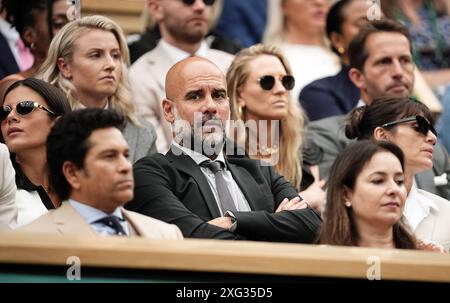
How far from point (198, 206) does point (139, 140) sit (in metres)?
1.27

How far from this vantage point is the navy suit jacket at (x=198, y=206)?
700cm

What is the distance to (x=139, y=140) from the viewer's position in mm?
8445

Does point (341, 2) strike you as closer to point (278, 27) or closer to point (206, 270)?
point (278, 27)

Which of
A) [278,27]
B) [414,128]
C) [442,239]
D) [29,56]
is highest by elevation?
[278,27]

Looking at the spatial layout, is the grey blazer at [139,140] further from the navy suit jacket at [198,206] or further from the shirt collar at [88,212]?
the shirt collar at [88,212]

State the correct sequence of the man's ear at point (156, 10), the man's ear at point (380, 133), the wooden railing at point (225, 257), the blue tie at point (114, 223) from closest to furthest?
A: the wooden railing at point (225, 257) → the blue tie at point (114, 223) → the man's ear at point (380, 133) → the man's ear at point (156, 10)

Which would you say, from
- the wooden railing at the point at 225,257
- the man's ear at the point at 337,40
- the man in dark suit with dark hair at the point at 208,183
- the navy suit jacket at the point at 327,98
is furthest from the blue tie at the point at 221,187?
the man's ear at the point at 337,40

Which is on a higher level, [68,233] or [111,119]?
[111,119]

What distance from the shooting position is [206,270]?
624cm

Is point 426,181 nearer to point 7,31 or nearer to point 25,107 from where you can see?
point 25,107

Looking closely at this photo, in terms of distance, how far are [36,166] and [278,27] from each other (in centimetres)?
367

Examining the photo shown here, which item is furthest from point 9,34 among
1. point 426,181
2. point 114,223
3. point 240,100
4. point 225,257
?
point 225,257

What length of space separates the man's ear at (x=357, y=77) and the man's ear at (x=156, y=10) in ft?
4.29

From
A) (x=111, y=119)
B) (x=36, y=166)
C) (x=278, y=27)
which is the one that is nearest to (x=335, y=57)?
(x=278, y=27)
